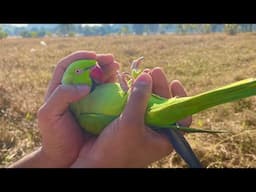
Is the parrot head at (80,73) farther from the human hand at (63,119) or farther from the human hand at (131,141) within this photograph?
the human hand at (131,141)

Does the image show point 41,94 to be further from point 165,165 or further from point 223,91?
point 223,91

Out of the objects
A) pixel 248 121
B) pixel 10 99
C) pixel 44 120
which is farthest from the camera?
pixel 10 99

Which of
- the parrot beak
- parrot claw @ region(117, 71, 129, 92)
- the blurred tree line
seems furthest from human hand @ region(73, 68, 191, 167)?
the blurred tree line

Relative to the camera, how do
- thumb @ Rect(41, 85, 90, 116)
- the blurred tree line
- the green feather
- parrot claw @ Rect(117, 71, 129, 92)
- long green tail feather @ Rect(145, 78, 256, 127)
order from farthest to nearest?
the blurred tree line → parrot claw @ Rect(117, 71, 129, 92) → thumb @ Rect(41, 85, 90, 116) → the green feather → long green tail feather @ Rect(145, 78, 256, 127)

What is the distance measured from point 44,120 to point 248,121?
97.9 inches

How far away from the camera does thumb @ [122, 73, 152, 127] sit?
54.4 inches

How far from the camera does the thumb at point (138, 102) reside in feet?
4.53

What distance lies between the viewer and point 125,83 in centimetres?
159

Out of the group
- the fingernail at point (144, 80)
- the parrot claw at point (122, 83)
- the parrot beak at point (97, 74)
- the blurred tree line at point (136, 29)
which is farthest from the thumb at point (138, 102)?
the blurred tree line at point (136, 29)

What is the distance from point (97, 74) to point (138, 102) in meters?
0.31

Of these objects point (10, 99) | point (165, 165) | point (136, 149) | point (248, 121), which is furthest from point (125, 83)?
point (10, 99)

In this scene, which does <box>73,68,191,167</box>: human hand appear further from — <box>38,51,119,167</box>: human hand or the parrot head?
the parrot head

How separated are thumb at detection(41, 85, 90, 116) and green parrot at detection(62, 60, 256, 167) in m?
0.05

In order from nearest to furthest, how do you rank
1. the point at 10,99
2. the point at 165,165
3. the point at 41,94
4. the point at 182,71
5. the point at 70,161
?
the point at 70,161, the point at 165,165, the point at 10,99, the point at 41,94, the point at 182,71
